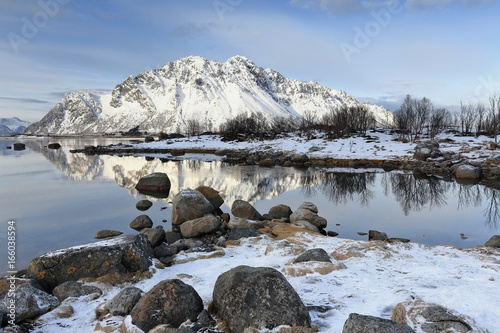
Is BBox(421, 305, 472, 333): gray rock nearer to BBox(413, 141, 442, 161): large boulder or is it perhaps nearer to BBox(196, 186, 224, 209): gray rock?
BBox(196, 186, 224, 209): gray rock

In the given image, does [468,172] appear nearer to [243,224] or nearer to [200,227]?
[243,224]

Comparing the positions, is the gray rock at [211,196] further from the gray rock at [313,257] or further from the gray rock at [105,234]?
the gray rock at [313,257]

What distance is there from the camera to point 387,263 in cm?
742

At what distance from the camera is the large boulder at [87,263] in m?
6.79

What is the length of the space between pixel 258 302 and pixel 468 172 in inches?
1057

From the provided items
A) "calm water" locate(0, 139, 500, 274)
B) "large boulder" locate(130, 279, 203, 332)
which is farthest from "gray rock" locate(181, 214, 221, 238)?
"large boulder" locate(130, 279, 203, 332)

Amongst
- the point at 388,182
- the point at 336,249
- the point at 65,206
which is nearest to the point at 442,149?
the point at 388,182

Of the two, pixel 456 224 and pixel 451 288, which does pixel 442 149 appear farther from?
pixel 451 288

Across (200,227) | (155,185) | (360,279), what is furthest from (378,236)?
(155,185)

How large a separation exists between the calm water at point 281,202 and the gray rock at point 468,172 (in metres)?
2.64

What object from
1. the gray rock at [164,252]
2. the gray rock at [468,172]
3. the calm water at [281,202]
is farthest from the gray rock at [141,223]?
the gray rock at [468,172]

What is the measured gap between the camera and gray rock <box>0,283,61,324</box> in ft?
16.5

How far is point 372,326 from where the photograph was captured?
378 centimetres

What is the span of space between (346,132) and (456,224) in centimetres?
4626
